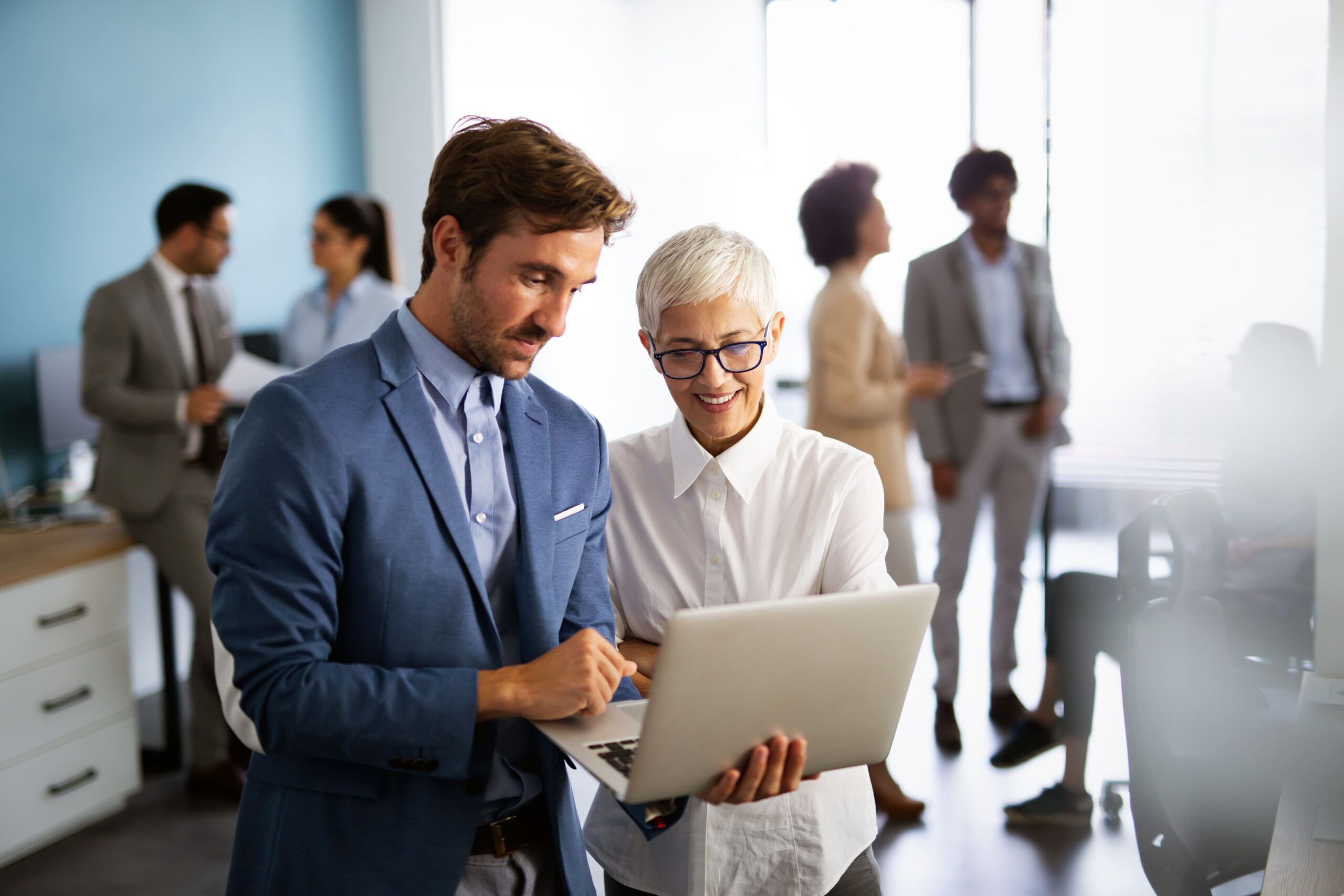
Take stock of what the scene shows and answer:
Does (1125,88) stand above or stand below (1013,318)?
above

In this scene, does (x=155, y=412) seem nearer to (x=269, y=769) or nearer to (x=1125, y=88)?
(x=269, y=769)

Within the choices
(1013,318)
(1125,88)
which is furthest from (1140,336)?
(1013,318)

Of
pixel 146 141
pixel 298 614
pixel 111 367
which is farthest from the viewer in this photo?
pixel 146 141

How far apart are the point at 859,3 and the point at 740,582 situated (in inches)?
221

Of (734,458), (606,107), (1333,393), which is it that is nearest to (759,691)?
(734,458)

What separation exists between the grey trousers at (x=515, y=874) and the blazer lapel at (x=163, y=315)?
2.72 meters

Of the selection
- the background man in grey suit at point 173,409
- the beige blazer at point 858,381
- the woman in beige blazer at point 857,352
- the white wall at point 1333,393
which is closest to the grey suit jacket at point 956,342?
the woman in beige blazer at point 857,352

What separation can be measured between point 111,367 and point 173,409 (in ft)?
0.71

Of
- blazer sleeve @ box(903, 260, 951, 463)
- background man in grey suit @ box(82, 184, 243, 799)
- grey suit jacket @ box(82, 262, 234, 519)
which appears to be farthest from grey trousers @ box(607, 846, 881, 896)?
blazer sleeve @ box(903, 260, 951, 463)

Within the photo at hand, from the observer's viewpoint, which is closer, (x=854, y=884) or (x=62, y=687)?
(x=854, y=884)

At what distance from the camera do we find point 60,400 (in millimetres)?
3840

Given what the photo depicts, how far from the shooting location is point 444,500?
1261 mm

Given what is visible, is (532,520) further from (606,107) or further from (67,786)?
(606,107)

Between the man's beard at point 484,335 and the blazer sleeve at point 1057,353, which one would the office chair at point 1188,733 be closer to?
the man's beard at point 484,335
